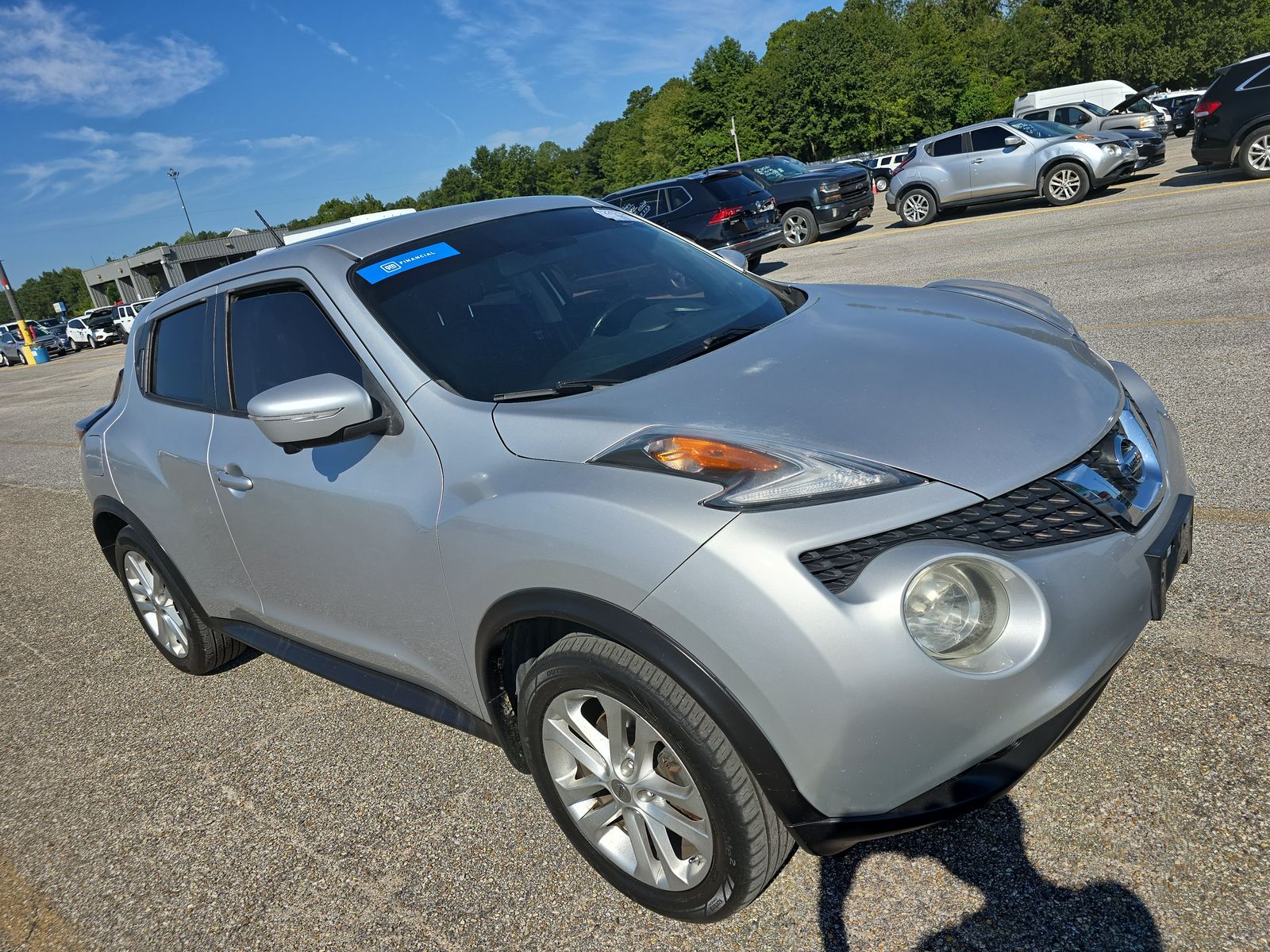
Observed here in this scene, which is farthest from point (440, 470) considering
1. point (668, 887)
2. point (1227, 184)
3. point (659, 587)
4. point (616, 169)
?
point (616, 169)

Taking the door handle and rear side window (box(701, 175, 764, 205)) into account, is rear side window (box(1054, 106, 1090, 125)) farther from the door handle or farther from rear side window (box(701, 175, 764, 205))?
the door handle

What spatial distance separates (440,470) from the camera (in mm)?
2547

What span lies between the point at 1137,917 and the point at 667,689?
1177mm

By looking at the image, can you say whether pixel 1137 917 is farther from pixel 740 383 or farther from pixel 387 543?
pixel 387 543

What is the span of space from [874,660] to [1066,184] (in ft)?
55.1

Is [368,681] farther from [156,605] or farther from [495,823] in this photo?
[156,605]

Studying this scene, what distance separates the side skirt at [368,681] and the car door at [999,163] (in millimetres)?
16385

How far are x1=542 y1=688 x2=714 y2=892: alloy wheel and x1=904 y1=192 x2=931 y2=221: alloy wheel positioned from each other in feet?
57.6

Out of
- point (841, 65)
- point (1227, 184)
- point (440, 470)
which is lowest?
point (1227, 184)

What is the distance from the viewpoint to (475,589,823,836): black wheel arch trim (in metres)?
1.97

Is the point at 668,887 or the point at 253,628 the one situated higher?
the point at 253,628

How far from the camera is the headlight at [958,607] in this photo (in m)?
1.92

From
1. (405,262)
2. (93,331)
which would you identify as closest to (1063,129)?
(405,262)

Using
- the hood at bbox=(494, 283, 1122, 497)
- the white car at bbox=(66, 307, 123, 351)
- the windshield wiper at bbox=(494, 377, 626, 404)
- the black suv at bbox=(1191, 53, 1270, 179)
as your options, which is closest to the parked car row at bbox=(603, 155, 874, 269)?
the black suv at bbox=(1191, 53, 1270, 179)
